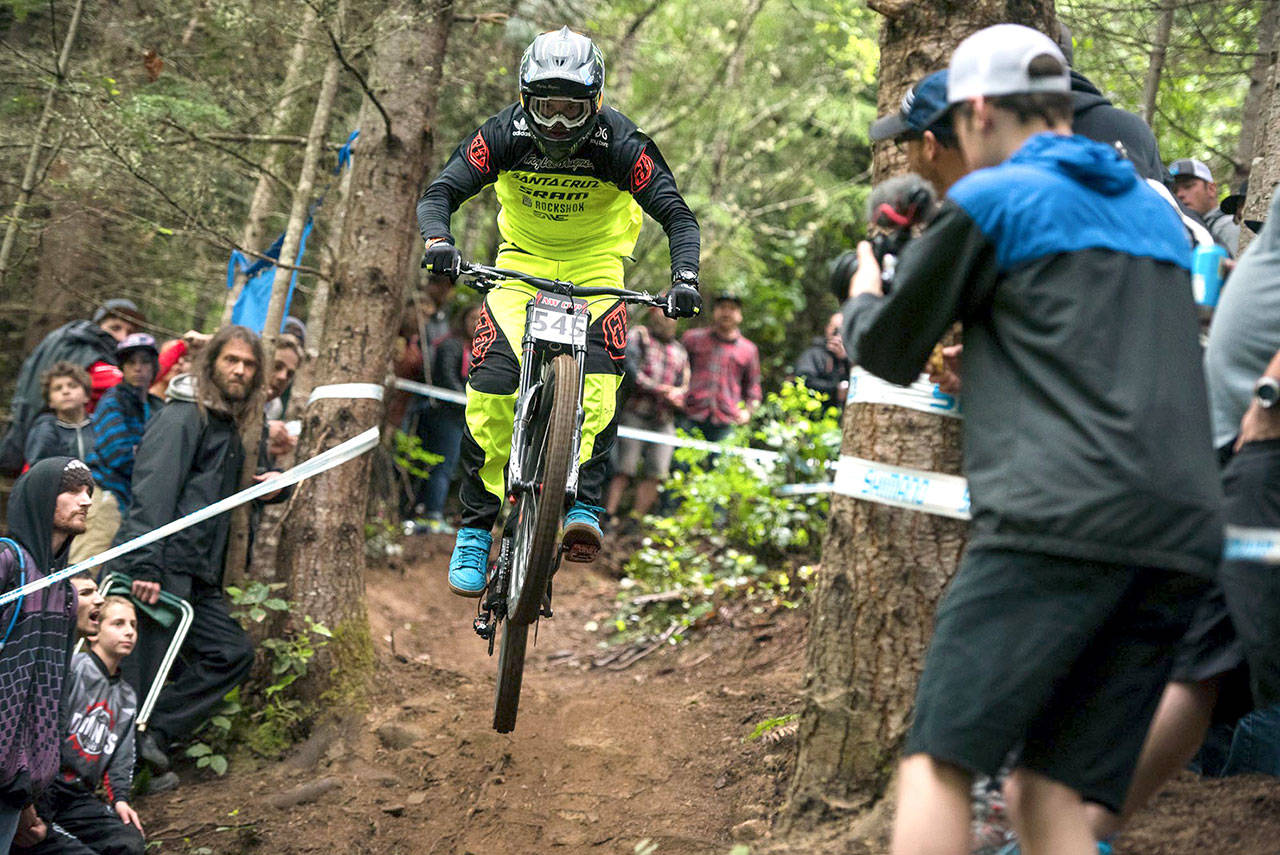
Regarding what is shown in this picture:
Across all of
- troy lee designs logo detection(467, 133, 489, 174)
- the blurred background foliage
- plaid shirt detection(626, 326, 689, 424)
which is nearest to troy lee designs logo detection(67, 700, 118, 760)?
the blurred background foliage

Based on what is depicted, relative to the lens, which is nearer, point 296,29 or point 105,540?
point 105,540

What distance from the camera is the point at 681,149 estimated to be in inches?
551

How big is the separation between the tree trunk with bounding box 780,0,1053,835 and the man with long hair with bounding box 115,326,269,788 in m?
3.43

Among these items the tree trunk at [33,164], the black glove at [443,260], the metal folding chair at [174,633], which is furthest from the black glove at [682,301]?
the tree trunk at [33,164]

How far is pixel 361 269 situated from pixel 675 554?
3393 millimetres

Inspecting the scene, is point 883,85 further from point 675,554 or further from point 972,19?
point 675,554

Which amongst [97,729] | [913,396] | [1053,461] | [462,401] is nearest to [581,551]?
[913,396]

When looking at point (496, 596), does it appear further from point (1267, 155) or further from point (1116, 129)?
point (1267, 155)

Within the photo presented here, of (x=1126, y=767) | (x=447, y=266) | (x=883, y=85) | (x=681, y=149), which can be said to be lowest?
(x=1126, y=767)

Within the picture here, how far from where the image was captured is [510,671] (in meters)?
4.48

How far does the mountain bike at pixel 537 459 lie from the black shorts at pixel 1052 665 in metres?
2.01

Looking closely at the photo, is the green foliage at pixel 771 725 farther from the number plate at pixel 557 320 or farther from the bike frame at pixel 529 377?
the number plate at pixel 557 320

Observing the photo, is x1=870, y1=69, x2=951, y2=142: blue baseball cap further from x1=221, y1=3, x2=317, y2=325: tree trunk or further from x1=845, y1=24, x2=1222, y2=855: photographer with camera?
x1=221, y1=3, x2=317, y2=325: tree trunk

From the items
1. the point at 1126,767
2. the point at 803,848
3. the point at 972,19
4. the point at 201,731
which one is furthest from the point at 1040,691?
the point at 201,731
